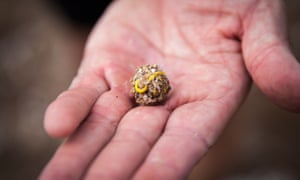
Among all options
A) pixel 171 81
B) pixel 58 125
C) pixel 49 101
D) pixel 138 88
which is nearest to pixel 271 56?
pixel 171 81

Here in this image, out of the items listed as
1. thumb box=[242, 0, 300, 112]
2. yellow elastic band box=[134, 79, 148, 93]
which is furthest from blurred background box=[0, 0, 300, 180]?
thumb box=[242, 0, 300, 112]

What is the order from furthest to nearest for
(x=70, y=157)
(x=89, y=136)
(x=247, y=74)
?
(x=247, y=74) → (x=89, y=136) → (x=70, y=157)

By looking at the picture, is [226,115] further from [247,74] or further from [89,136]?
[89,136]

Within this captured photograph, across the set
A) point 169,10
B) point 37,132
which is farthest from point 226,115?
point 37,132

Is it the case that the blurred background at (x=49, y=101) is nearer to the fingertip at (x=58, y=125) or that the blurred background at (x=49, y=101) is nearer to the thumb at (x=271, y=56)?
the thumb at (x=271, y=56)

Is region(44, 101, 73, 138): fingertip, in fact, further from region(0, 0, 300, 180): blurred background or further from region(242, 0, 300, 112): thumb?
region(0, 0, 300, 180): blurred background

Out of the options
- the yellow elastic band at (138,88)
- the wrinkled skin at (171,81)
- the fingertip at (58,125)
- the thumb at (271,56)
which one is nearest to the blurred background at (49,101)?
the wrinkled skin at (171,81)
